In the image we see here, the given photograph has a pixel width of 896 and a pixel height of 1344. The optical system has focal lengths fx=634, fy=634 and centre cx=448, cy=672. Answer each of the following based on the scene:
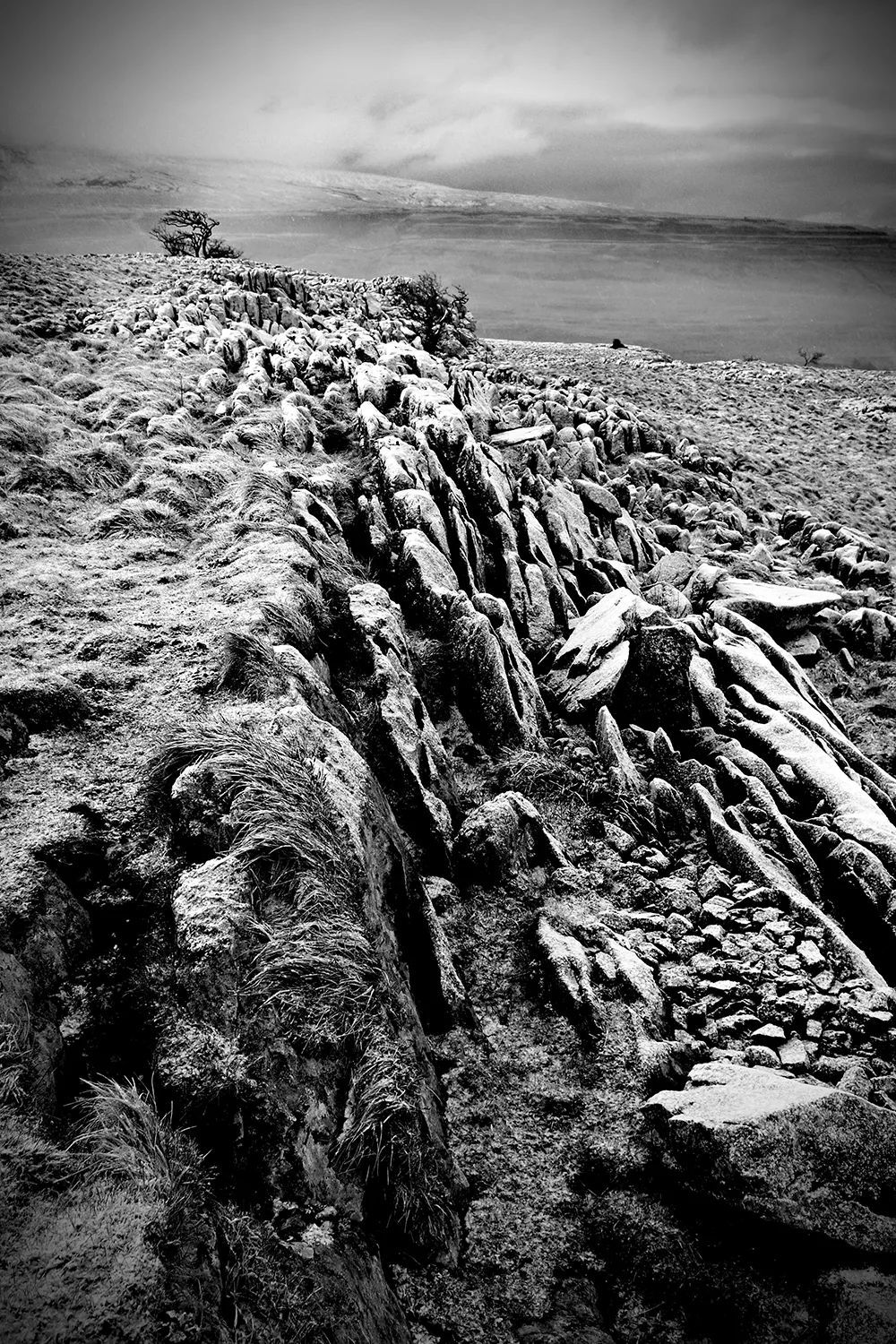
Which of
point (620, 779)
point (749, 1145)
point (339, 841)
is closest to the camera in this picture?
point (749, 1145)

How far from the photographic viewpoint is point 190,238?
63.5m

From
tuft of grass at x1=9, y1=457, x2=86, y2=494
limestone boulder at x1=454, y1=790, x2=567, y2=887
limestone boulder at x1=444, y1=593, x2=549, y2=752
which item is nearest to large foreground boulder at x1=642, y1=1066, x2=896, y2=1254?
limestone boulder at x1=454, y1=790, x2=567, y2=887

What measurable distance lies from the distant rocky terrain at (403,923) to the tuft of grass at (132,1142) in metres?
0.02

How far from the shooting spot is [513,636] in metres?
13.2

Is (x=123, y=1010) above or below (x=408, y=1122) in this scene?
above

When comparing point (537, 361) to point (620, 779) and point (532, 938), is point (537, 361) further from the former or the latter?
point (532, 938)

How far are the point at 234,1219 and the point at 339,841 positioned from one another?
264cm

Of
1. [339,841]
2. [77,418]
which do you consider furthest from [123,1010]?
[77,418]

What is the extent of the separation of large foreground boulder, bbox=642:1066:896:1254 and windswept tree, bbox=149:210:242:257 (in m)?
73.3

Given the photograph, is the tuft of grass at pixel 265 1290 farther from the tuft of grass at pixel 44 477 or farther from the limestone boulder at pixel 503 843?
the tuft of grass at pixel 44 477

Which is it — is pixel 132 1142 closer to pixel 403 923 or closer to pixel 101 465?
pixel 403 923

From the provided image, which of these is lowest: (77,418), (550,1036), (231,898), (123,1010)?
(550,1036)

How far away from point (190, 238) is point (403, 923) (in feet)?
253

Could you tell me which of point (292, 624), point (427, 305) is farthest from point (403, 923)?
point (427, 305)
